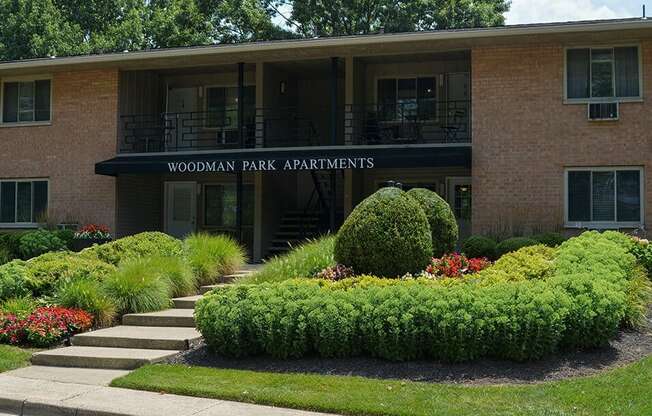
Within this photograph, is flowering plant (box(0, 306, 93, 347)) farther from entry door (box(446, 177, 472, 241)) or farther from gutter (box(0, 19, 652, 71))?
entry door (box(446, 177, 472, 241))

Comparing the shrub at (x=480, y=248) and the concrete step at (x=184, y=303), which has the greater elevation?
the shrub at (x=480, y=248)

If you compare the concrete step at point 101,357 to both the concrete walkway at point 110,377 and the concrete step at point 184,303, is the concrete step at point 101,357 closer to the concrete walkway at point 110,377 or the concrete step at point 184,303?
the concrete walkway at point 110,377

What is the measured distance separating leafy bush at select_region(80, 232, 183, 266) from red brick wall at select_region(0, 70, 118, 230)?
581 cm

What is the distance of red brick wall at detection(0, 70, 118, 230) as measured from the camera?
2123 cm

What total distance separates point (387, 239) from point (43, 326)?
5.34 m

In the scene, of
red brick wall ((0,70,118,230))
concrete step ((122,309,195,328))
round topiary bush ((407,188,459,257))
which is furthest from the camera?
red brick wall ((0,70,118,230))

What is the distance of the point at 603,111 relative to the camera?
1725 centimetres

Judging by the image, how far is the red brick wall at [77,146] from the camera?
21.2 m

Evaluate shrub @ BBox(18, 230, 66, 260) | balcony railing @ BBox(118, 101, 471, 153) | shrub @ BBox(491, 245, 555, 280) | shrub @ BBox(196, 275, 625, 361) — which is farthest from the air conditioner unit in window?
shrub @ BBox(18, 230, 66, 260)

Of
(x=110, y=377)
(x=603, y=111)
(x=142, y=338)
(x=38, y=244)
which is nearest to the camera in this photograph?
(x=110, y=377)

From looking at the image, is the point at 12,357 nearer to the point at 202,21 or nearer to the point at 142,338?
the point at 142,338

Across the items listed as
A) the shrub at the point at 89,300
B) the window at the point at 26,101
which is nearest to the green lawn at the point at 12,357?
the shrub at the point at 89,300

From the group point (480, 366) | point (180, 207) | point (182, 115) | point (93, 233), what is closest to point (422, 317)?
point (480, 366)

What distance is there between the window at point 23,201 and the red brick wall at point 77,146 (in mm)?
311
